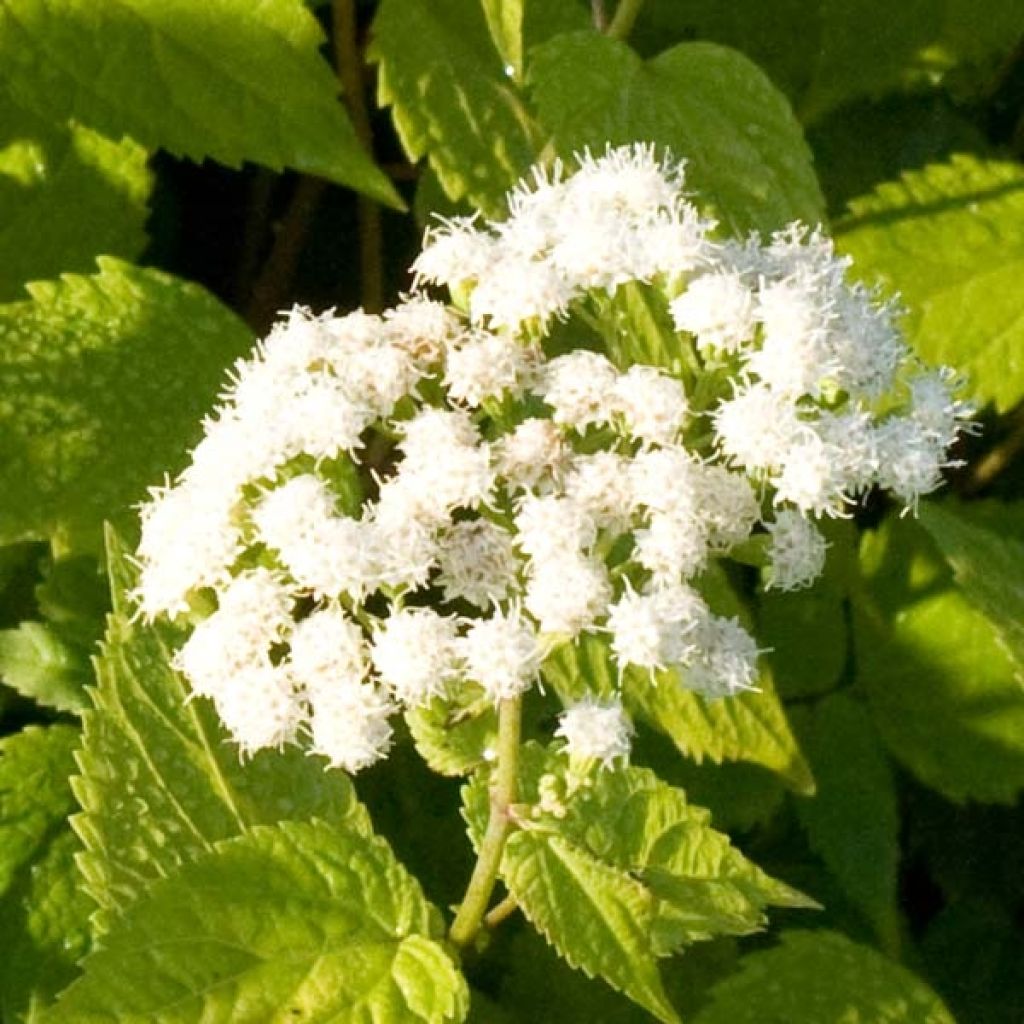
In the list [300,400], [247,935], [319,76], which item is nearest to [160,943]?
[247,935]

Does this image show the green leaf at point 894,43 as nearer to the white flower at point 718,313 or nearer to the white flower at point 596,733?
the white flower at point 718,313

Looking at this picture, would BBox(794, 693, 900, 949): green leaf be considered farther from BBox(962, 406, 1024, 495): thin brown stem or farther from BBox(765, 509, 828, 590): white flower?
BBox(765, 509, 828, 590): white flower

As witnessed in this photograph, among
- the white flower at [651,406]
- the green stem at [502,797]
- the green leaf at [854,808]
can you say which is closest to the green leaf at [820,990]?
the green leaf at [854,808]

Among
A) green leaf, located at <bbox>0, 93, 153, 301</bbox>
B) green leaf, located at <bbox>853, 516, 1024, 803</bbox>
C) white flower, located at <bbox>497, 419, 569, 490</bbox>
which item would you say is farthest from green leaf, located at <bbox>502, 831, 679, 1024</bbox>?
green leaf, located at <bbox>0, 93, 153, 301</bbox>

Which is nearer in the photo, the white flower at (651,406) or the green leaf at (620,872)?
the green leaf at (620,872)

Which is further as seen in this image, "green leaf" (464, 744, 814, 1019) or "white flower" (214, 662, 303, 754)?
"white flower" (214, 662, 303, 754)

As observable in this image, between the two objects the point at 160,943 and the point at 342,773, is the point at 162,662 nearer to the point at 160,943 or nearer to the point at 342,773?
the point at 342,773
